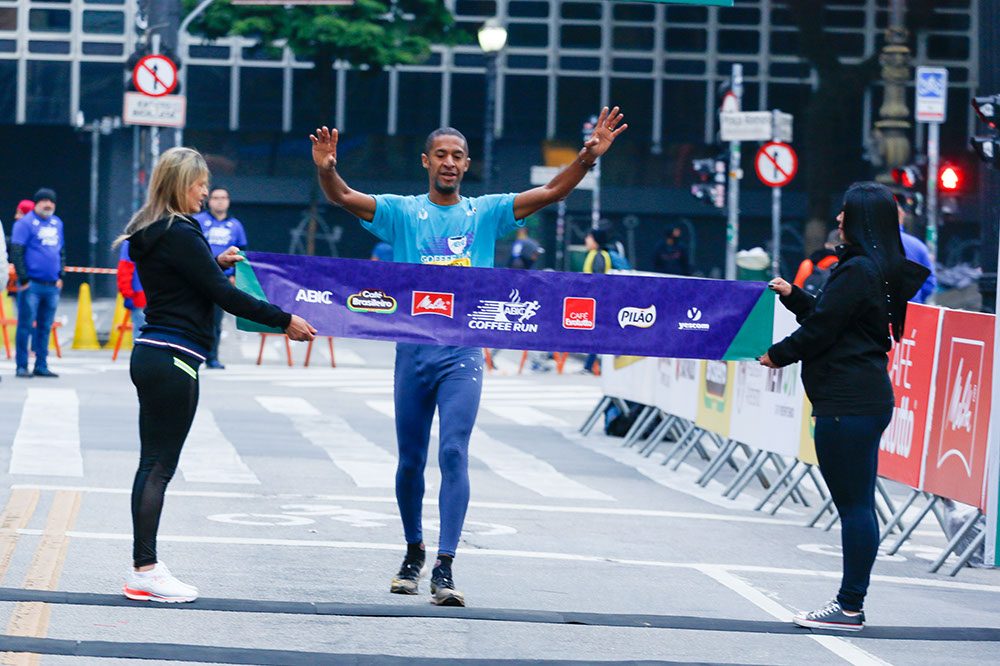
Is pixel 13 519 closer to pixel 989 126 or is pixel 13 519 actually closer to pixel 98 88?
pixel 989 126

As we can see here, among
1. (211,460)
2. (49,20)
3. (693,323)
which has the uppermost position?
(49,20)

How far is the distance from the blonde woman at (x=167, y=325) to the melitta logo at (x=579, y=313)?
217 centimetres

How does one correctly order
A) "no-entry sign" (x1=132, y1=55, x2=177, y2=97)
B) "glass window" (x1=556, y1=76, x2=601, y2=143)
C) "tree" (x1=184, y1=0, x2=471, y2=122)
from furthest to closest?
1. "glass window" (x1=556, y1=76, x2=601, y2=143)
2. "tree" (x1=184, y1=0, x2=471, y2=122)
3. "no-entry sign" (x1=132, y1=55, x2=177, y2=97)

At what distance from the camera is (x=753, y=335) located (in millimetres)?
8508

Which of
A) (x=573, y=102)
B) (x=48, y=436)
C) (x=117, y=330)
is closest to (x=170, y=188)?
(x=48, y=436)

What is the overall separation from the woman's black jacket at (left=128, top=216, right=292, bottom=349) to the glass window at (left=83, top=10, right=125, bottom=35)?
33845 millimetres

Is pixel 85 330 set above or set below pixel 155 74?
below

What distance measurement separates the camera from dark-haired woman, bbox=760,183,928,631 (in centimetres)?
687

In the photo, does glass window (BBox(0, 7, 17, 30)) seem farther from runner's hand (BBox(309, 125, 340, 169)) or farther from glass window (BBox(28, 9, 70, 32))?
runner's hand (BBox(309, 125, 340, 169))

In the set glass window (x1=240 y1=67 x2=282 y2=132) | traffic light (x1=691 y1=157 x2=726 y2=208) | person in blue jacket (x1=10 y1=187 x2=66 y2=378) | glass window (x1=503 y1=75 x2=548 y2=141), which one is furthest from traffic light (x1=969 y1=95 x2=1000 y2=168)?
glass window (x1=240 y1=67 x2=282 y2=132)

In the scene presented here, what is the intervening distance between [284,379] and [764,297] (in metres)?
12.3

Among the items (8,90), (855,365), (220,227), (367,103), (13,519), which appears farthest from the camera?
(367,103)

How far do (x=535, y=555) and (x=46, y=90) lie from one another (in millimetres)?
32577

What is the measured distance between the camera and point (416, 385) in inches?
281
